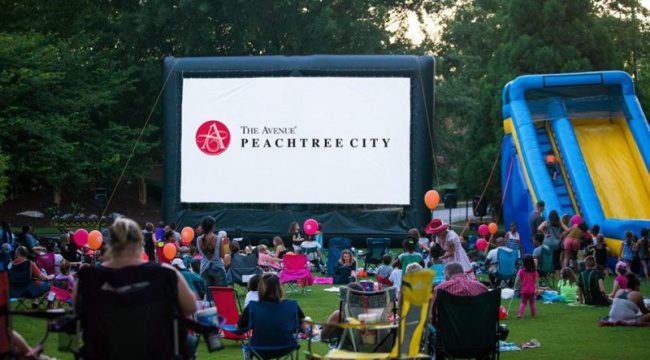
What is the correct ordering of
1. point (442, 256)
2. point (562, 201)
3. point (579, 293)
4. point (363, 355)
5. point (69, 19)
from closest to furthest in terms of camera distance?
point (363, 355), point (442, 256), point (579, 293), point (562, 201), point (69, 19)

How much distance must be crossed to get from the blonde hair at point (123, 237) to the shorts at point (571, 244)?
14.4 metres

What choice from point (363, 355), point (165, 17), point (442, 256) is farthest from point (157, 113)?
point (363, 355)

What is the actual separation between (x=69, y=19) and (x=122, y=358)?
122 ft

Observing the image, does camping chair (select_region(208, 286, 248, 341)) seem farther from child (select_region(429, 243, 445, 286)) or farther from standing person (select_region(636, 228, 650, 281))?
standing person (select_region(636, 228, 650, 281))

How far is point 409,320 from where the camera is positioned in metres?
7.83

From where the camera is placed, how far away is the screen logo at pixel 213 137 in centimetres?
2745

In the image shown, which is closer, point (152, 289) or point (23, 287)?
point (152, 289)

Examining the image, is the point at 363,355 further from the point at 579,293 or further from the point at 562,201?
the point at 562,201

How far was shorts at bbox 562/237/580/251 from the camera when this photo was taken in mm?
19312

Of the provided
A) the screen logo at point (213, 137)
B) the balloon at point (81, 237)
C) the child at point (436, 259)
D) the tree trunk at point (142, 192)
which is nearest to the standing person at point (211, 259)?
the child at point (436, 259)

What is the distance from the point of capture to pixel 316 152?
2722cm

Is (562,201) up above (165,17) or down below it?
below

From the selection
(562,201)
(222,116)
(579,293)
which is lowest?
(579,293)

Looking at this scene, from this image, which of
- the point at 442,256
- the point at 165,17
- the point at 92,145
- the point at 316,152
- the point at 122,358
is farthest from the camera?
the point at 165,17
